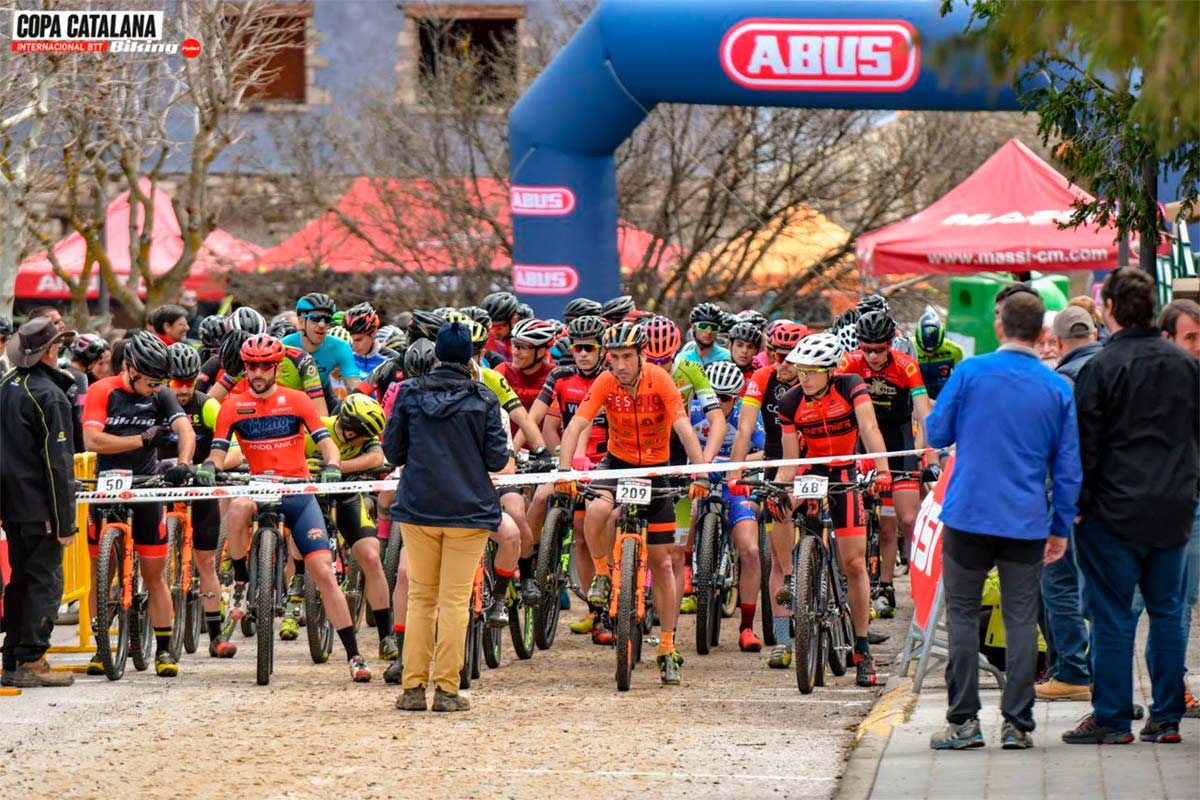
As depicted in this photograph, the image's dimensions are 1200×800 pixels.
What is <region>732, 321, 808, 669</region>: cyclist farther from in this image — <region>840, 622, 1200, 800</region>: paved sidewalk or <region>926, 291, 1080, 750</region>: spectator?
<region>926, 291, 1080, 750</region>: spectator

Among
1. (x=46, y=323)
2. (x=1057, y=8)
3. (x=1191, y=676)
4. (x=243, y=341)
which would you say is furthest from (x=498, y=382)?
(x=1057, y=8)

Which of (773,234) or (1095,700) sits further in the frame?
(773,234)

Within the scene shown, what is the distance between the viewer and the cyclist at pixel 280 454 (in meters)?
10.8

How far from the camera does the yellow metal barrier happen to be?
1214cm

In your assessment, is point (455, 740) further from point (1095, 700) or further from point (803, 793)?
point (1095, 700)

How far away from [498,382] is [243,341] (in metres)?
1.56

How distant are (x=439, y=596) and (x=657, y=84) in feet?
26.2

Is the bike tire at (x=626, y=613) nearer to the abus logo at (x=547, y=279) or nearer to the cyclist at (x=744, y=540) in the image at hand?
the cyclist at (x=744, y=540)

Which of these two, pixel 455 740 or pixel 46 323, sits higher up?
pixel 46 323

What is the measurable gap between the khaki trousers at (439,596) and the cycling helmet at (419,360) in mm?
754

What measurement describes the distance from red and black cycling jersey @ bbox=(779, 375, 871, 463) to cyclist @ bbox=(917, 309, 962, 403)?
12.6 ft

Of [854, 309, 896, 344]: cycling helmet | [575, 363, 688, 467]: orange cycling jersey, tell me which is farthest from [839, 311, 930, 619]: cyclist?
[575, 363, 688, 467]: orange cycling jersey

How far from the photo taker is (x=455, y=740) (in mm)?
8797

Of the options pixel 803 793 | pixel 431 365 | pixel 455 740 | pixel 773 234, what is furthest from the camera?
pixel 773 234
